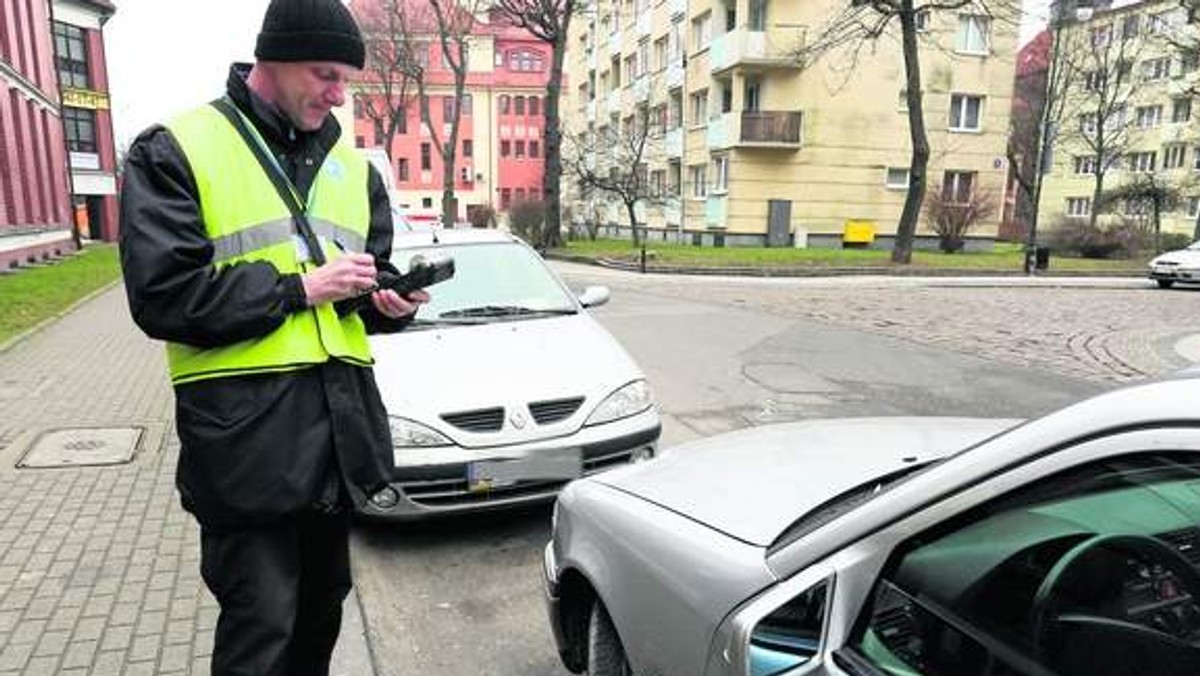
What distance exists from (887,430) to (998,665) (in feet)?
5.08

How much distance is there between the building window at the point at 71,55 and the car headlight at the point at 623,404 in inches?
1823

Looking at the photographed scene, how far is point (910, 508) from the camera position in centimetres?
160

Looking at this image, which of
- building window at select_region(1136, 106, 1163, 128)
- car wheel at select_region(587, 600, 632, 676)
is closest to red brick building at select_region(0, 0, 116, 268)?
car wheel at select_region(587, 600, 632, 676)

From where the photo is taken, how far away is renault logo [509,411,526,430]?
435 cm

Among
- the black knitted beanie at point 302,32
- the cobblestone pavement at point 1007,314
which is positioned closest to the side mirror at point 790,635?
the black knitted beanie at point 302,32

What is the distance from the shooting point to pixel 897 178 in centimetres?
3569

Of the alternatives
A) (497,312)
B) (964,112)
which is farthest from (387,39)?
(497,312)

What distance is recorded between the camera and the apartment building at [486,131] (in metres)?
74.0

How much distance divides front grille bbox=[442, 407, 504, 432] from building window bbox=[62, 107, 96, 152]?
45746 millimetres

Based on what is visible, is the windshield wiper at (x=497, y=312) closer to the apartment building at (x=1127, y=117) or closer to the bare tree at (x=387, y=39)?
the bare tree at (x=387, y=39)

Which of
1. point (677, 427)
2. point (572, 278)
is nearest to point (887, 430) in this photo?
point (677, 427)

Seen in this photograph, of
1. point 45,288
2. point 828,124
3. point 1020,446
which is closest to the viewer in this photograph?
point 1020,446

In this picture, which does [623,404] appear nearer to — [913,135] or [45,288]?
[45,288]

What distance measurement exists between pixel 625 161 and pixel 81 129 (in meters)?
27.3
